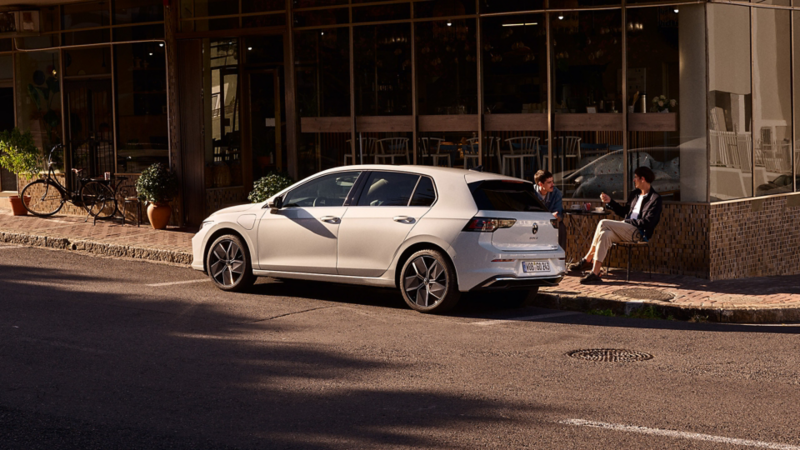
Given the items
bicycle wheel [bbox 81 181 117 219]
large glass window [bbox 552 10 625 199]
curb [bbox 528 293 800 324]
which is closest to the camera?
curb [bbox 528 293 800 324]

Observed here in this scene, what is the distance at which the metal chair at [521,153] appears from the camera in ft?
45.3

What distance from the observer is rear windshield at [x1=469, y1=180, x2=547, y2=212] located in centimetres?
990

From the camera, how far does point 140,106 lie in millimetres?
17922

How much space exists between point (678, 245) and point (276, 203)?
17.4 ft

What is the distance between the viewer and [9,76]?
20.5 meters

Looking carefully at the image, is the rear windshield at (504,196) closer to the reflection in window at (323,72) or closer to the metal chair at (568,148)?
the metal chair at (568,148)

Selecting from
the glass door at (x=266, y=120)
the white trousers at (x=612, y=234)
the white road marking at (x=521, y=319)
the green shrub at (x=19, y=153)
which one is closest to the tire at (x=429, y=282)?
the white road marking at (x=521, y=319)

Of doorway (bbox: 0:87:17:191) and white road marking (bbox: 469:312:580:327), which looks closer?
white road marking (bbox: 469:312:580:327)

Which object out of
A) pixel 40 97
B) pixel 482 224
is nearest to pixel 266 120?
pixel 40 97

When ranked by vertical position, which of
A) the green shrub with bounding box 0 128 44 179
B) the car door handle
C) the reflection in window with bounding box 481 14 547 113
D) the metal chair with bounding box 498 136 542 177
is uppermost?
the reflection in window with bounding box 481 14 547 113

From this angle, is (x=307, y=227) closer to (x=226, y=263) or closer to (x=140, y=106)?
(x=226, y=263)

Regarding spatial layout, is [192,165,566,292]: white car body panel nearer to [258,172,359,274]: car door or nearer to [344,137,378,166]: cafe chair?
[258,172,359,274]: car door

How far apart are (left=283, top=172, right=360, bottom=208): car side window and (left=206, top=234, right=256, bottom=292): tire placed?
78cm

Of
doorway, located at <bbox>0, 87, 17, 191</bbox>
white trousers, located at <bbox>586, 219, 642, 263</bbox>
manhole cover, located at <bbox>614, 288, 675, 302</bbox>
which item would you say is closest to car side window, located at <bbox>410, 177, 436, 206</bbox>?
manhole cover, located at <bbox>614, 288, 675, 302</bbox>
